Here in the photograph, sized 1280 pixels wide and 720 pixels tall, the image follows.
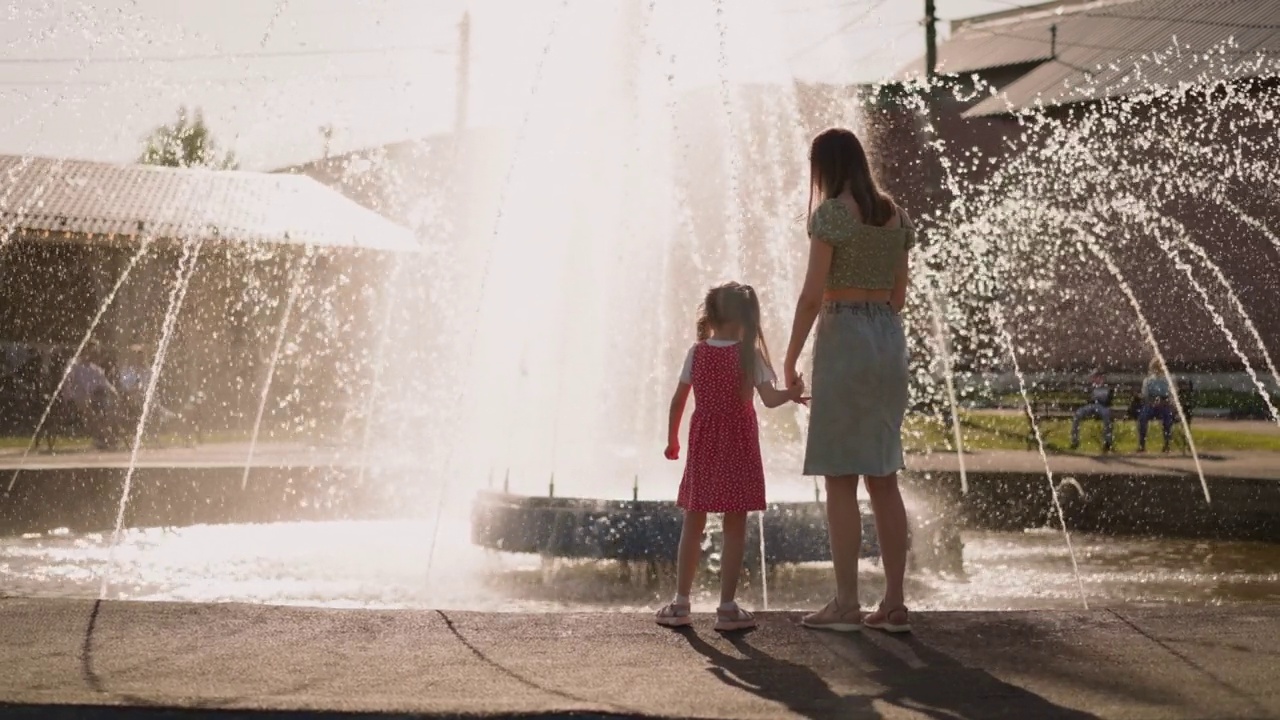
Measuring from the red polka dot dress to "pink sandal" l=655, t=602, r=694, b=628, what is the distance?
0.35m

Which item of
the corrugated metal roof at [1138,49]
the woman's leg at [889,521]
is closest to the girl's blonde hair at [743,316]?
the woman's leg at [889,521]

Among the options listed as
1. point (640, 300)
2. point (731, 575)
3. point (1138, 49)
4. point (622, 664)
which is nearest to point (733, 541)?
point (731, 575)

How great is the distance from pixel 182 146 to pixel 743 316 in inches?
2176

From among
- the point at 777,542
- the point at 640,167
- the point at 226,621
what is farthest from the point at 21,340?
the point at 226,621

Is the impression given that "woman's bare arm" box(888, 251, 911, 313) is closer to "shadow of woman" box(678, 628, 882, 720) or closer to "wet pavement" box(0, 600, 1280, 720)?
"wet pavement" box(0, 600, 1280, 720)

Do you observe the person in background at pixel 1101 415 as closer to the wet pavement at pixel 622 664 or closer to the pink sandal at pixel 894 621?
the wet pavement at pixel 622 664

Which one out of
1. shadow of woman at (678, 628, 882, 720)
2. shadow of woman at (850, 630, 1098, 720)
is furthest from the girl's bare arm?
shadow of woman at (850, 630, 1098, 720)

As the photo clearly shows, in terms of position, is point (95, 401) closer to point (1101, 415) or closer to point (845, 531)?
point (1101, 415)

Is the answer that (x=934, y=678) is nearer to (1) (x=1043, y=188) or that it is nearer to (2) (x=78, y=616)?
(2) (x=78, y=616)

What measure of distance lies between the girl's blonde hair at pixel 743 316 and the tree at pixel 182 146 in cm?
5159

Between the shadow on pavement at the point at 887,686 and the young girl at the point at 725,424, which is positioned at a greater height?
the young girl at the point at 725,424

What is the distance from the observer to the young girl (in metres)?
5.06

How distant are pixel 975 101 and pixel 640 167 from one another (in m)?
31.1

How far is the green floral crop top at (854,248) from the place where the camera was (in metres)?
4.74
